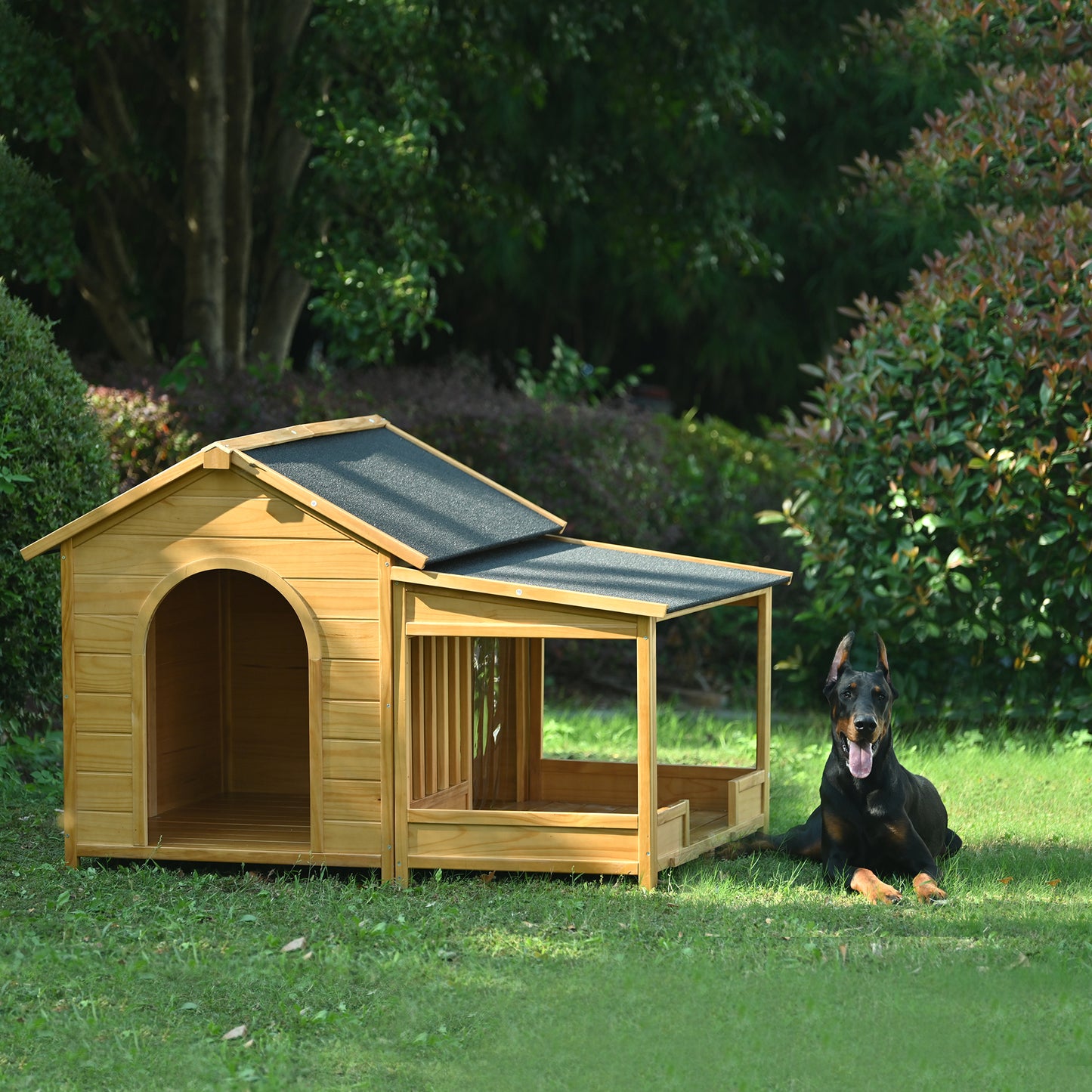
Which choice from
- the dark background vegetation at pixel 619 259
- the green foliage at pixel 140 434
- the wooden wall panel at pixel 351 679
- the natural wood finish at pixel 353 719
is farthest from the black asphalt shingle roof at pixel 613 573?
the green foliage at pixel 140 434

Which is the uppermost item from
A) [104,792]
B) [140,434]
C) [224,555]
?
[140,434]

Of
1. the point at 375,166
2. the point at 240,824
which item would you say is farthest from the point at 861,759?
the point at 375,166

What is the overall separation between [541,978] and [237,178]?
9.52 meters

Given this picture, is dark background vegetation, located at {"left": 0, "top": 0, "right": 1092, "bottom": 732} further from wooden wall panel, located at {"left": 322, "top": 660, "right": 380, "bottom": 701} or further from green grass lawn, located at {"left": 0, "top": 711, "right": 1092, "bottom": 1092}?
wooden wall panel, located at {"left": 322, "top": 660, "right": 380, "bottom": 701}

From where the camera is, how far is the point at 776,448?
14719 millimetres

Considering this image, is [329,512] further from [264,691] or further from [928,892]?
[928,892]

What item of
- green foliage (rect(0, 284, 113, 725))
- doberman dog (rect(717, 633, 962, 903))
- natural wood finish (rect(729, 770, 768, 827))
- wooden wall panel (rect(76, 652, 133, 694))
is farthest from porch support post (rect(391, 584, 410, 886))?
green foliage (rect(0, 284, 113, 725))

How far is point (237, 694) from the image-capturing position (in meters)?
8.39

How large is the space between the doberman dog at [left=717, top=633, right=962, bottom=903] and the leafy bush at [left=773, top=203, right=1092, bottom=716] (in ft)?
10.0

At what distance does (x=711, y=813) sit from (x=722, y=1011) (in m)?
2.64

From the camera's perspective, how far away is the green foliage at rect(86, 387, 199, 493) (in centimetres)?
1107

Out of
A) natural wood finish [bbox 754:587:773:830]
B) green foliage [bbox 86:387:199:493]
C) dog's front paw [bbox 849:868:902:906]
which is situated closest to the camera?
dog's front paw [bbox 849:868:902:906]

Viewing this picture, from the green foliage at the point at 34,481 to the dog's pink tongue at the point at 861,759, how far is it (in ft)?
15.8

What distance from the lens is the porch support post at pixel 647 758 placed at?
6539 millimetres
